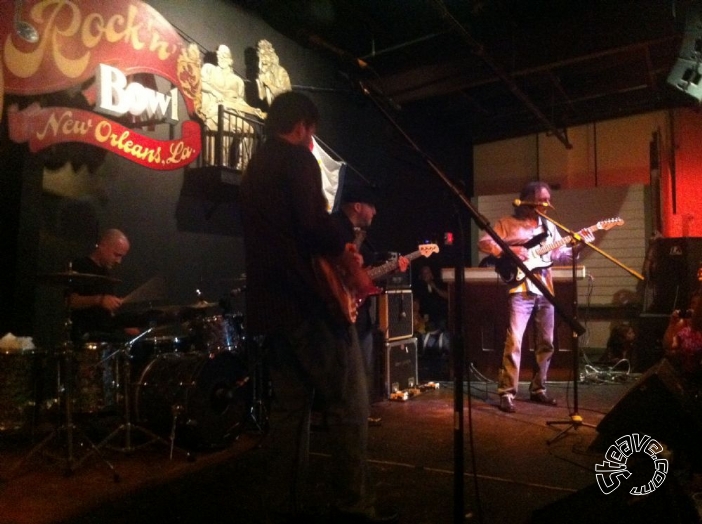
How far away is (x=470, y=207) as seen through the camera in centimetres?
247

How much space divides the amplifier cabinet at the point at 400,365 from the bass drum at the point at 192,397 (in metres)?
1.99

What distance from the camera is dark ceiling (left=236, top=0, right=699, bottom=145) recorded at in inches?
276

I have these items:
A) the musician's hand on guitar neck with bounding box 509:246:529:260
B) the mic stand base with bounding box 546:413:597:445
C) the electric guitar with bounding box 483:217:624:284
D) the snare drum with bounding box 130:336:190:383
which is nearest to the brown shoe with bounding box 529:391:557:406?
the mic stand base with bounding box 546:413:597:445

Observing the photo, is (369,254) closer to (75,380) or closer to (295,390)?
(75,380)

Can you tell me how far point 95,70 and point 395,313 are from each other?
142 inches

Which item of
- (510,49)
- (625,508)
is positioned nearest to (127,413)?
(625,508)

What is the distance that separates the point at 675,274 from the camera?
7438 millimetres

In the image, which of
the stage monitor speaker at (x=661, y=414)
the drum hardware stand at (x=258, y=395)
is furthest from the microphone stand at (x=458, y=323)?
the drum hardware stand at (x=258, y=395)

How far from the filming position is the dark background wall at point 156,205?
4.68 meters

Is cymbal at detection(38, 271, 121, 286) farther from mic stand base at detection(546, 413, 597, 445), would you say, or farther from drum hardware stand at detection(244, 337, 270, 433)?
mic stand base at detection(546, 413, 597, 445)

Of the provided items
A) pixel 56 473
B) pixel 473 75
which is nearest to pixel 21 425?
pixel 56 473

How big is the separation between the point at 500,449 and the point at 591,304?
6.53m

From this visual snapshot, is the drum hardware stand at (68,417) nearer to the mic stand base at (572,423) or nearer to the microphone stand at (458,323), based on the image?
the microphone stand at (458,323)

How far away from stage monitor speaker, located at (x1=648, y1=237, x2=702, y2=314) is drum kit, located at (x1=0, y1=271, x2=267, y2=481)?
5540 mm
